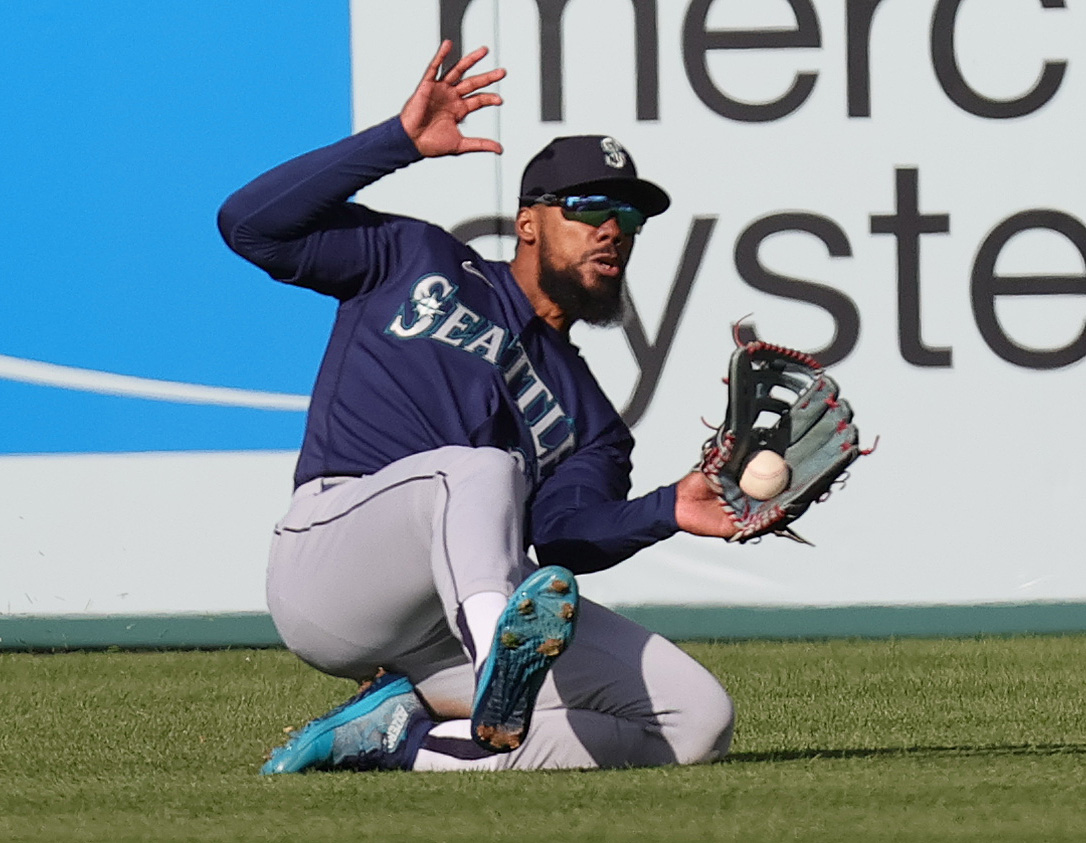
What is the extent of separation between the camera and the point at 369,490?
3.53 m

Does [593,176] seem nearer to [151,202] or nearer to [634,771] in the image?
[634,771]

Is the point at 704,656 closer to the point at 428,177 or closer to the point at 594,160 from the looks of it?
the point at 428,177

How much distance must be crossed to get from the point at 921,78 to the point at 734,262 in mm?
857

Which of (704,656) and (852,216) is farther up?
(852,216)

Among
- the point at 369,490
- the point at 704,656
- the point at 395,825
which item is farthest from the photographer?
the point at 704,656

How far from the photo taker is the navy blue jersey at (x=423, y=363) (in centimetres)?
366

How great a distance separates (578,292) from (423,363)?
39 cm

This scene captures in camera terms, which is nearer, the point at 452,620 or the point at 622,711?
the point at 452,620

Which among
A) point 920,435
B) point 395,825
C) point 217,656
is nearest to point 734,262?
point 920,435

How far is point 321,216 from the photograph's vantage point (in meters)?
3.74

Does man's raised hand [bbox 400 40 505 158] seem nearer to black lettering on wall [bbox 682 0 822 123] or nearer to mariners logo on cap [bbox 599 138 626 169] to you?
mariners logo on cap [bbox 599 138 626 169]

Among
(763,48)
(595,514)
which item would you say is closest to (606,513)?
(595,514)

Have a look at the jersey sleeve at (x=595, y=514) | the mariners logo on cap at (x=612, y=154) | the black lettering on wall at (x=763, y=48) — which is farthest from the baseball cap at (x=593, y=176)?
the black lettering on wall at (x=763, y=48)

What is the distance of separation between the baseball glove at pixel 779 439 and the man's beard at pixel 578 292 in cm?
48
